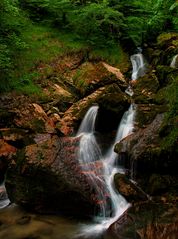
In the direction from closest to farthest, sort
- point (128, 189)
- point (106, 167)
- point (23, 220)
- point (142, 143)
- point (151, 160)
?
point (23, 220)
point (128, 189)
point (151, 160)
point (142, 143)
point (106, 167)

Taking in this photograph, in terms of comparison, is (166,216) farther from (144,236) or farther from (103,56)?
(103,56)

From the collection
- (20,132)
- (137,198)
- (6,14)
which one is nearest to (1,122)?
(20,132)

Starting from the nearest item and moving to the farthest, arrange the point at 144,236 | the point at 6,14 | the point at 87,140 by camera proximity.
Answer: the point at 144,236, the point at 87,140, the point at 6,14

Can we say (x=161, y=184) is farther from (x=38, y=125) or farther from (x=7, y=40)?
(x=7, y=40)

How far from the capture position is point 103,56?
65.9 ft

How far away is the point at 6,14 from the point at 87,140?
27.7ft

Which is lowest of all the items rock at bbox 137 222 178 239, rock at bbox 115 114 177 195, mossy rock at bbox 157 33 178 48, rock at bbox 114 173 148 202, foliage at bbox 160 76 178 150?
rock at bbox 137 222 178 239

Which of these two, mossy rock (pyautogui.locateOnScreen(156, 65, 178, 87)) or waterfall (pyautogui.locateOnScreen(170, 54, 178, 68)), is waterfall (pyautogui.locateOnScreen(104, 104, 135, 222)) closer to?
mossy rock (pyautogui.locateOnScreen(156, 65, 178, 87))

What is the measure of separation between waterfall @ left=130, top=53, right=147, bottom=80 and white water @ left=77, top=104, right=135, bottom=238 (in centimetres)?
493

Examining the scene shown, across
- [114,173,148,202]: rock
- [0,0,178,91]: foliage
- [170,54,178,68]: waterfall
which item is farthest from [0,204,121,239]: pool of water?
[170,54,178,68]: waterfall

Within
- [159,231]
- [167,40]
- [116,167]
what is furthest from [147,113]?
[167,40]

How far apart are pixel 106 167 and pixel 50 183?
2167 millimetres

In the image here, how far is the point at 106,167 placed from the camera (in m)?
11.9

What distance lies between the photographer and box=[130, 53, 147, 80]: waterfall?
62.0ft
